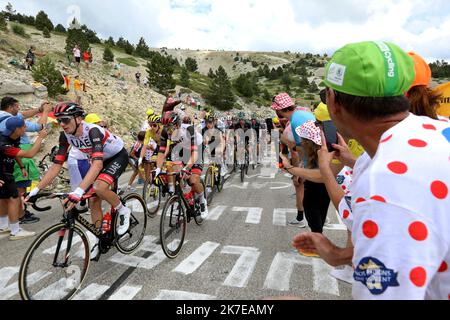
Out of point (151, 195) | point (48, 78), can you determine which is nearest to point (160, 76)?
point (48, 78)

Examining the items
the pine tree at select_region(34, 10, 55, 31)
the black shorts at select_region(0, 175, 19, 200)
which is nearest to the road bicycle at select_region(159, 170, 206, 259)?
the black shorts at select_region(0, 175, 19, 200)

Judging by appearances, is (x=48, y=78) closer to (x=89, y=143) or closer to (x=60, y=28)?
(x=89, y=143)

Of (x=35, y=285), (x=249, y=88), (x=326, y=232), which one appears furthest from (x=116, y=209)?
(x=249, y=88)

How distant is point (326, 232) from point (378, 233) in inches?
214

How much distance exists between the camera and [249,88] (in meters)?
62.2

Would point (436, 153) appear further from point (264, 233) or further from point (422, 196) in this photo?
point (264, 233)

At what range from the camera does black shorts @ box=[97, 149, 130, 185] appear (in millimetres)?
4269

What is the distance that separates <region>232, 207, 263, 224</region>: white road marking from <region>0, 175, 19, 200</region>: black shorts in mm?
4685

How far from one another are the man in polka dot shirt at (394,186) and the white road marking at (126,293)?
3216mm

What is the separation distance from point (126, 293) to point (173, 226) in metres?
1.61

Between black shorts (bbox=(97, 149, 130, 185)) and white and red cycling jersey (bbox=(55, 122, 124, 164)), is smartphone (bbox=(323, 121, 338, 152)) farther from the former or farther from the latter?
black shorts (bbox=(97, 149, 130, 185))

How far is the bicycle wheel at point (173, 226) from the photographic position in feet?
15.0

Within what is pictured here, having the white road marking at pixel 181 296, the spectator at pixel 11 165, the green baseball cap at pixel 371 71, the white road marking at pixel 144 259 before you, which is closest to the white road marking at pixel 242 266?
the white road marking at pixel 181 296

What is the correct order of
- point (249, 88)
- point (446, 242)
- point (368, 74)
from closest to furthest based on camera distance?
point (446, 242) < point (368, 74) < point (249, 88)
